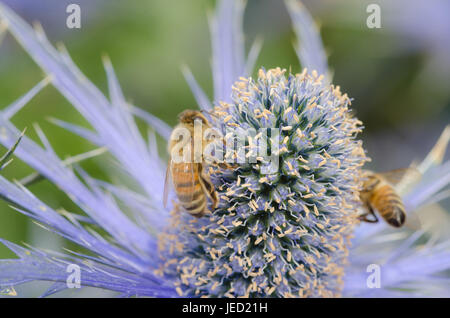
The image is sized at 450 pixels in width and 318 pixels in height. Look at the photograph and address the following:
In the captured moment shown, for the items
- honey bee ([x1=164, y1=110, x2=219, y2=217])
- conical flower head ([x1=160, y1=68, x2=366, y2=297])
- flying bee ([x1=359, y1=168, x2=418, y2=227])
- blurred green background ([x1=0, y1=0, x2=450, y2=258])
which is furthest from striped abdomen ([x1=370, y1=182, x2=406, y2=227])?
blurred green background ([x1=0, y1=0, x2=450, y2=258])

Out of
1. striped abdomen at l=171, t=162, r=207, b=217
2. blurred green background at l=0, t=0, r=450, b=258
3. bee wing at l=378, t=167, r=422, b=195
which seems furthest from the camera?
blurred green background at l=0, t=0, r=450, b=258

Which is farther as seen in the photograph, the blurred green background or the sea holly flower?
the blurred green background

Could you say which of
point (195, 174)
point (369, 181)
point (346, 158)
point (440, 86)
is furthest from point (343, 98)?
point (440, 86)

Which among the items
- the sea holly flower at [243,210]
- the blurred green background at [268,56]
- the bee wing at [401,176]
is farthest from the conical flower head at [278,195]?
the blurred green background at [268,56]

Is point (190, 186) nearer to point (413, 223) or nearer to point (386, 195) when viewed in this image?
point (386, 195)

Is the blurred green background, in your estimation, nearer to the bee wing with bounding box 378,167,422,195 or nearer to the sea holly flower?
the sea holly flower

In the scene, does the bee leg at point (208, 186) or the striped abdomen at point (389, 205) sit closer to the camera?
the bee leg at point (208, 186)

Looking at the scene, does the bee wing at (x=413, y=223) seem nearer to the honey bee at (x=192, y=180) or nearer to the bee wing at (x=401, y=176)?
the bee wing at (x=401, y=176)

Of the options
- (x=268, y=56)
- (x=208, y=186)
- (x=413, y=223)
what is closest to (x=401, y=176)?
(x=413, y=223)
